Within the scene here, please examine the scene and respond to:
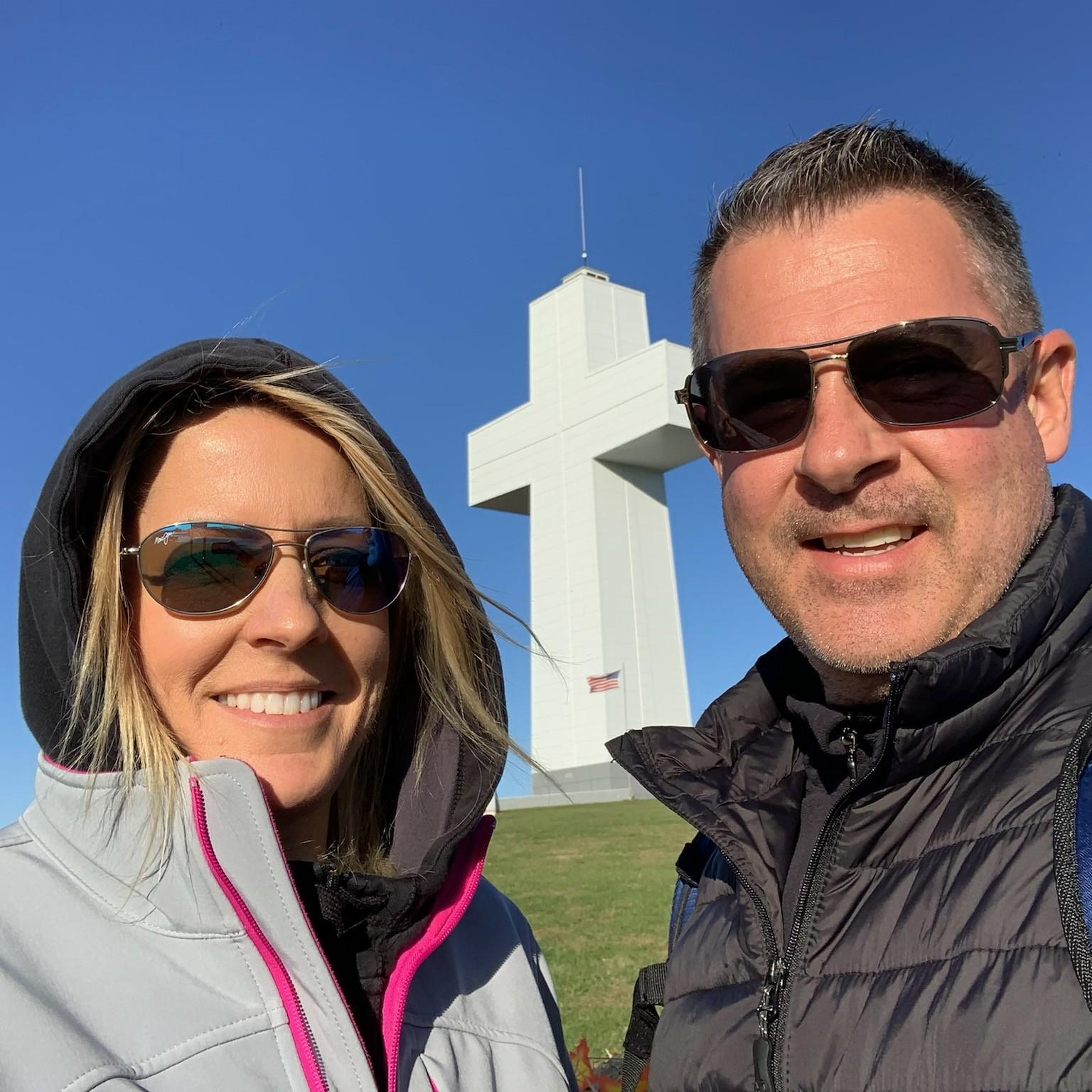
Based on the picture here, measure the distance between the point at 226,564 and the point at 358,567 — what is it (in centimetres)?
26

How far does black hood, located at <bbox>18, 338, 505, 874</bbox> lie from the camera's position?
5.58 feet

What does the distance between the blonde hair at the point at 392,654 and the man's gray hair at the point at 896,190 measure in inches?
35.9

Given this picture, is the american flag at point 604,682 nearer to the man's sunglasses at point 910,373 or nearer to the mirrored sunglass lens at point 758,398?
the mirrored sunglass lens at point 758,398

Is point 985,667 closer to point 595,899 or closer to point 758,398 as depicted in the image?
point 758,398

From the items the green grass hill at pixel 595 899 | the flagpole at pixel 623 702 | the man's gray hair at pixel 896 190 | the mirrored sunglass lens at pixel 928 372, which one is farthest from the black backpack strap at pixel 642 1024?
the flagpole at pixel 623 702

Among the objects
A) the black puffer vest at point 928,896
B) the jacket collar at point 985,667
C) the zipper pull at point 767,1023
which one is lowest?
the zipper pull at point 767,1023

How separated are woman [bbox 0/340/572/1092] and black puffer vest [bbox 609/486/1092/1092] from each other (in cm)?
50

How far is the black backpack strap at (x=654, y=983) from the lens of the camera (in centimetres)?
Result: 197

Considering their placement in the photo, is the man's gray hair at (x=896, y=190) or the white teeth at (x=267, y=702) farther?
the man's gray hair at (x=896, y=190)

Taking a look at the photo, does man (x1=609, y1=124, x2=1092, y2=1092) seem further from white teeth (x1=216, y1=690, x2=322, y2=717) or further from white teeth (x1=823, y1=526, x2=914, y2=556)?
white teeth (x1=216, y1=690, x2=322, y2=717)

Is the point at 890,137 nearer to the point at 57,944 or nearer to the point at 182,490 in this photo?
the point at 182,490

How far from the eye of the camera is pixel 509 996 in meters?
1.96

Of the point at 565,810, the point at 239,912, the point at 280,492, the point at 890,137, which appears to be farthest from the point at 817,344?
the point at 565,810

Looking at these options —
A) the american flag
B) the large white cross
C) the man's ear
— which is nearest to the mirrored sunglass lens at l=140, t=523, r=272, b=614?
the man's ear
